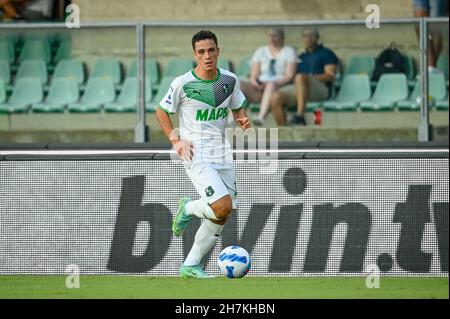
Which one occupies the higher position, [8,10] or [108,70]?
[8,10]

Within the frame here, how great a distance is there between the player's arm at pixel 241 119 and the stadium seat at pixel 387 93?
297 centimetres

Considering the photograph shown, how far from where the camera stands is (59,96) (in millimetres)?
13508

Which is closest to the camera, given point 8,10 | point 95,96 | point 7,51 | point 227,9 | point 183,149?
point 183,149

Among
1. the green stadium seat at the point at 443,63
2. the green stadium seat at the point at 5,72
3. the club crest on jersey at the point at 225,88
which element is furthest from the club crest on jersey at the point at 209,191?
the green stadium seat at the point at 5,72

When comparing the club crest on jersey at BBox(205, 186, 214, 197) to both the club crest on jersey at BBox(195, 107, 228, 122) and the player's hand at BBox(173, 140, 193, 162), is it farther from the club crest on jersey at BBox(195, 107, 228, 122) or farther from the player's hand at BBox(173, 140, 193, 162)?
the club crest on jersey at BBox(195, 107, 228, 122)

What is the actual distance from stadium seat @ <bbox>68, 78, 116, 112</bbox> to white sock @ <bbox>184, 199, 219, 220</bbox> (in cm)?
341

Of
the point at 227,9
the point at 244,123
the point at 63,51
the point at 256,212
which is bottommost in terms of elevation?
the point at 256,212

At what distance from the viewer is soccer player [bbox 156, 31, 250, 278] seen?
9.79 meters

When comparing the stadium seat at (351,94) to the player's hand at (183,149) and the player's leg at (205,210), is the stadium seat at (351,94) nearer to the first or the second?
the player's leg at (205,210)

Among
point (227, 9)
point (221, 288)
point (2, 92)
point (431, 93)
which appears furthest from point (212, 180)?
point (227, 9)

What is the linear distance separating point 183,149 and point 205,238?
0.74m

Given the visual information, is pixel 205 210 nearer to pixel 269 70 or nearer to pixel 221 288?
pixel 221 288

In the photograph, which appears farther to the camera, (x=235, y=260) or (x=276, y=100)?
(x=276, y=100)
